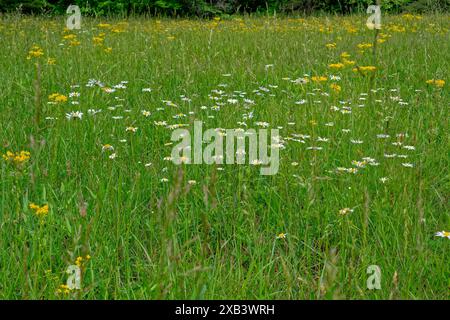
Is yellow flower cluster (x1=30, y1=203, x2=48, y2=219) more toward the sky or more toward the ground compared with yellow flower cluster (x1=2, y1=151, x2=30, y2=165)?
more toward the ground

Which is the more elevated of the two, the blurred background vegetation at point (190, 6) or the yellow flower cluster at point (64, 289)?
the blurred background vegetation at point (190, 6)

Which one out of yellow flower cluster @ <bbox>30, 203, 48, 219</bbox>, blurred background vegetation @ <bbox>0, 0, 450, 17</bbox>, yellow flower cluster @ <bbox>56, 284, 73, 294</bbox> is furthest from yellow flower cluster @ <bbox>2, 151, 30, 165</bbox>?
blurred background vegetation @ <bbox>0, 0, 450, 17</bbox>

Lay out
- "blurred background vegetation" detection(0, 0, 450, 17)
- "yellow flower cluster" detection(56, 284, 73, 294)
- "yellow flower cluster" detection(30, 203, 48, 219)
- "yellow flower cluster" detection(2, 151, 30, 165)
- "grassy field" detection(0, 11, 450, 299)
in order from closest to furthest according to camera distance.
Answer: "yellow flower cluster" detection(56, 284, 73, 294) < "grassy field" detection(0, 11, 450, 299) < "yellow flower cluster" detection(30, 203, 48, 219) < "yellow flower cluster" detection(2, 151, 30, 165) < "blurred background vegetation" detection(0, 0, 450, 17)

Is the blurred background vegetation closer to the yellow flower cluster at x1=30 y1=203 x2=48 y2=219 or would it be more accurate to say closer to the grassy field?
the grassy field

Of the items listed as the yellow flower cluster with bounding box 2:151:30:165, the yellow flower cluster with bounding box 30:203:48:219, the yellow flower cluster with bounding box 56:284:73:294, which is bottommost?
the yellow flower cluster with bounding box 56:284:73:294

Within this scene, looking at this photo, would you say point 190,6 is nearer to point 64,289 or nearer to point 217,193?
point 217,193

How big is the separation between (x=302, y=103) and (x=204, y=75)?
1.23 meters

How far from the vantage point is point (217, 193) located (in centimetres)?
245

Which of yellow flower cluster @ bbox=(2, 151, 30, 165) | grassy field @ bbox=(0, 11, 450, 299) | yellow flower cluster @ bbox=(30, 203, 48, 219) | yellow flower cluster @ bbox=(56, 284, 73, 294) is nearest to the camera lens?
yellow flower cluster @ bbox=(56, 284, 73, 294)

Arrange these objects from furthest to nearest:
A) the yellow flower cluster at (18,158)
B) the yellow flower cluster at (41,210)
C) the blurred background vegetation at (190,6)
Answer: the blurred background vegetation at (190,6), the yellow flower cluster at (18,158), the yellow flower cluster at (41,210)

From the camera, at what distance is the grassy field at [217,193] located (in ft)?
5.65

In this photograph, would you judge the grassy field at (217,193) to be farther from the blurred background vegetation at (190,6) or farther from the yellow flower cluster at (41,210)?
the blurred background vegetation at (190,6)

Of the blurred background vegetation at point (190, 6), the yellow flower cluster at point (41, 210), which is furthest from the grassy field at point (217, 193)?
the blurred background vegetation at point (190, 6)

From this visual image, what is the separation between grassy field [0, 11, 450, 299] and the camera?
172 centimetres
